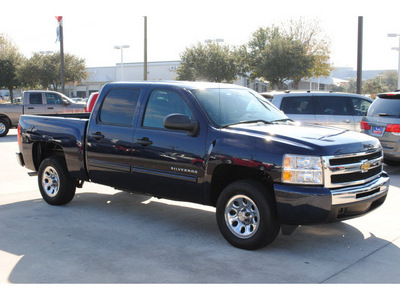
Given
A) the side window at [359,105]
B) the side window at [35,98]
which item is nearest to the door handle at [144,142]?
the side window at [359,105]

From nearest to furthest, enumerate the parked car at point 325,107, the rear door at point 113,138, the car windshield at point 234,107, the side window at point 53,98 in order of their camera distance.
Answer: the car windshield at point 234,107
the rear door at point 113,138
the parked car at point 325,107
the side window at point 53,98

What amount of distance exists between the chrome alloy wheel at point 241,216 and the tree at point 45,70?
41464mm

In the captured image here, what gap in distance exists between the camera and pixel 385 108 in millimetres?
9961

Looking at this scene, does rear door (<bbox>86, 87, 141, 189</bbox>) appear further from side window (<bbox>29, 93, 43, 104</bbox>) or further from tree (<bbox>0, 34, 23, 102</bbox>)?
tree (<bbox>0, 34, 23, 102</bbox>)

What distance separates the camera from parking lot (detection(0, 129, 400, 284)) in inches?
173

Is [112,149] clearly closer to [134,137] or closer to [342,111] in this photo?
[134,137]

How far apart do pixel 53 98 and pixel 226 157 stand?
1716 cm

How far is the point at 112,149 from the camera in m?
6.27

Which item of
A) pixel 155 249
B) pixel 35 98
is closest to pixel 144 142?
pixel 155 249

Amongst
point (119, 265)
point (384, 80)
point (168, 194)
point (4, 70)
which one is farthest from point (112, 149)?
point (384, 80)

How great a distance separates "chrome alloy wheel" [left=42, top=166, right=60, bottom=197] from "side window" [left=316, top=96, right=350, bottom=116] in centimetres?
715

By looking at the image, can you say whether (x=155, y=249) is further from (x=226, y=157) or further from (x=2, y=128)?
(x=2, y=128)

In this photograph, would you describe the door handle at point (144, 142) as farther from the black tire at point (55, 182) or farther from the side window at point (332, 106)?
the side window at point (332, 106)

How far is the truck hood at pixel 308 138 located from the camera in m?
4.73
